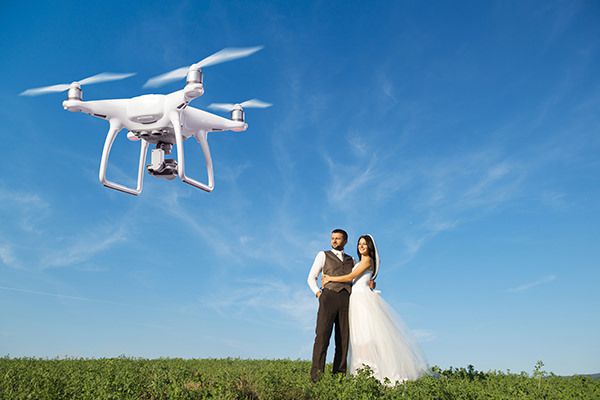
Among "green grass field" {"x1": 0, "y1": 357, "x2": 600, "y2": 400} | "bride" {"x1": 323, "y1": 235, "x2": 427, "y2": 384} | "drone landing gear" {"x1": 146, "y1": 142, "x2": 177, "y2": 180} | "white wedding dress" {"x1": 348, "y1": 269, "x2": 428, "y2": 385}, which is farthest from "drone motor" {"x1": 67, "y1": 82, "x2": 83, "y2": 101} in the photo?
"white wedding dress" {"x1": 348, "y1": 269, "x2": 428, "y2": 385}

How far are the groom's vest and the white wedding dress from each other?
0.18m

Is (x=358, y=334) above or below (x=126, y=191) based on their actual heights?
below

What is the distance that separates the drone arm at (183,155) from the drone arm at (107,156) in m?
1.06

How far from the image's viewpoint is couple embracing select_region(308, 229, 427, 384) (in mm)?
8570

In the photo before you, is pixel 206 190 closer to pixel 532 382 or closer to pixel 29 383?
pixel 29 383

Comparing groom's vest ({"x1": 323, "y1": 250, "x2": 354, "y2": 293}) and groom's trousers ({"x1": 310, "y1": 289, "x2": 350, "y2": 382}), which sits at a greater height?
groom's vest ({"x1": 323, "y1": 250, "x2": 354, "y2": 293})

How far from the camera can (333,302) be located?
872cm

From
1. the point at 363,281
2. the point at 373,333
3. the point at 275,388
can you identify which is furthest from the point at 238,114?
the point at 275,388

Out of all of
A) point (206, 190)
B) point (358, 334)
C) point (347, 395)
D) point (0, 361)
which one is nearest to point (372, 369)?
point (358, 334)

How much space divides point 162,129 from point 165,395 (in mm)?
4918

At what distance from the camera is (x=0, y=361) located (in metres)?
Result: 11.4

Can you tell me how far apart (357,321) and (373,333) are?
0.30m

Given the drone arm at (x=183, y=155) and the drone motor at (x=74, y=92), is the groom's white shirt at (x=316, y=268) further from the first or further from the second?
the drone motor at (x=74, y=92)

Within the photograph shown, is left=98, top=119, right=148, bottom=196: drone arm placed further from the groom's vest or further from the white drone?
the groom's vest
